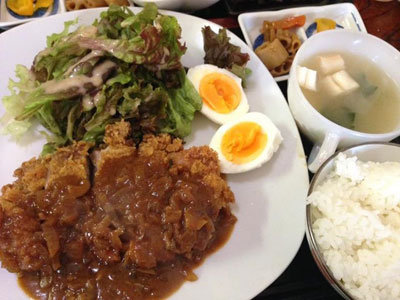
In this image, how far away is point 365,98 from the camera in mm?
2574

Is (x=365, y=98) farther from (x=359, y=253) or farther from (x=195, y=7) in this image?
(x=195, y=7)

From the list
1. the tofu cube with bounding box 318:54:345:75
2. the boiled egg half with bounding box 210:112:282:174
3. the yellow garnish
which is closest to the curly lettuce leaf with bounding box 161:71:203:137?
the boiled egg half with bounding box 210:112:282:174

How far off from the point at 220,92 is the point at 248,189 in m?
0.64

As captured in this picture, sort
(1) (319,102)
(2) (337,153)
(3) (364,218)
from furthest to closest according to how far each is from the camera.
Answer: (1) (319,102), (2) (337,153), (3) (364,218)

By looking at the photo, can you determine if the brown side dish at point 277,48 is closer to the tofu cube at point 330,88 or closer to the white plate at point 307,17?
the white plate at point 307,17

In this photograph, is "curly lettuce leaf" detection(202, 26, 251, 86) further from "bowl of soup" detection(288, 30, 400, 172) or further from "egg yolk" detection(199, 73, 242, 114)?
"bowl of soup" detection(288, 30, 400, 172)

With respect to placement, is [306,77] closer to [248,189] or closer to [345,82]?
[345,82]

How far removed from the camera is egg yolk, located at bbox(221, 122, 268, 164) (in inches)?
87.8

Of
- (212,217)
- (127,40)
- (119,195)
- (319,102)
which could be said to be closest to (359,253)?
(212,217)

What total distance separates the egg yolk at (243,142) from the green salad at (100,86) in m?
0.26

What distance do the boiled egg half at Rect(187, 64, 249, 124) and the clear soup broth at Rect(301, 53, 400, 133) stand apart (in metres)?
0.43

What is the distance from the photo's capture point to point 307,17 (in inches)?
121

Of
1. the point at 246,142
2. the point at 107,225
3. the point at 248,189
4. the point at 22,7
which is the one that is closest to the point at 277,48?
the point at 246,142

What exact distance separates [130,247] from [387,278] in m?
1.23
